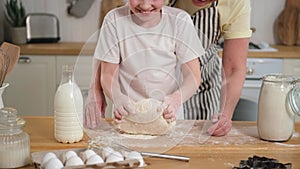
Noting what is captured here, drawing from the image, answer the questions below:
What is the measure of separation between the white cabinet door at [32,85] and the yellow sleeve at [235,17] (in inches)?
55.1

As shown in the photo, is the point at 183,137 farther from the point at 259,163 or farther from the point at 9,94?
the point at 9,94

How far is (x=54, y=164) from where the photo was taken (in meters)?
0.87

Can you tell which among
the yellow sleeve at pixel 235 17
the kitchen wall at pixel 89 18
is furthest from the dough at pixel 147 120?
the kitchen wall at pixel 89 18

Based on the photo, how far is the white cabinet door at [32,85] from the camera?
2.52 meters

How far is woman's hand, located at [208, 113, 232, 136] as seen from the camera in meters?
1.15

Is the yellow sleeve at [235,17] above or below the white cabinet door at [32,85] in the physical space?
above

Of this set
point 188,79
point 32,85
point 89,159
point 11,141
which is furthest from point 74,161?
point 32,85

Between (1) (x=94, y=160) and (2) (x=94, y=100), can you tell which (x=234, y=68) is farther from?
(1) (x=94, y=160)

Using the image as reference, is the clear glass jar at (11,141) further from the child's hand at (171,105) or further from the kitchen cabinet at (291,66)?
the kitchen cabinet at (291,66)

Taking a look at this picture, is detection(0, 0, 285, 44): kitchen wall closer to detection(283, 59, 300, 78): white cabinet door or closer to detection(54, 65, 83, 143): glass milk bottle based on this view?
detection(283, 59, 300, 78): white cabinet door

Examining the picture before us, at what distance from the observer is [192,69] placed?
1.12m

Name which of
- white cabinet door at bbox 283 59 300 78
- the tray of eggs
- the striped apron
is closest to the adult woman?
the striped apron

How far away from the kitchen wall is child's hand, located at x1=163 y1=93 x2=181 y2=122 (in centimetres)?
180

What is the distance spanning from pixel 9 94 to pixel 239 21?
1652 mm
